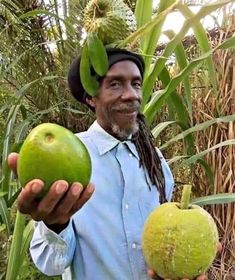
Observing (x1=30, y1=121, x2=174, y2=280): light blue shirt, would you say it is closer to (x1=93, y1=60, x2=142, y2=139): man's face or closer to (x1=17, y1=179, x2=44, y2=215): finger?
(x1=93, y1=60, x2=142, y2=139): man's face

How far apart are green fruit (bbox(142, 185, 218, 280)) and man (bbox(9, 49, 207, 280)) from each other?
18cm

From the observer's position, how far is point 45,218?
39.9 inches

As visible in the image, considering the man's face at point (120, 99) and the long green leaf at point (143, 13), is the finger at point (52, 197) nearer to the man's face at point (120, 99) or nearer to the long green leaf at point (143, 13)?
the man's face at point (120, 99)

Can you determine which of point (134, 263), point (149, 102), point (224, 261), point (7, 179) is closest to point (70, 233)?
point (134, 263)

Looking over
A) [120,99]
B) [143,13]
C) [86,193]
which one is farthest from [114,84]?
[86,193]

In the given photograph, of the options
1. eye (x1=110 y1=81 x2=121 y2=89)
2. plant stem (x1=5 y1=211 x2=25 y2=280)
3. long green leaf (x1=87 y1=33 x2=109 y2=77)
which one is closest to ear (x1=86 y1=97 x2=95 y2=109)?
eye (x1=110 y1=81 x2=121 y2=89)

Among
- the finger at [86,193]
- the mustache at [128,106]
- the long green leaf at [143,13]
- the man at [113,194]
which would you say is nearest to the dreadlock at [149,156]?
the man at [113,194]

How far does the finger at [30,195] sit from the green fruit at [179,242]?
0.22 metres

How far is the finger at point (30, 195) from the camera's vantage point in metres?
0.90

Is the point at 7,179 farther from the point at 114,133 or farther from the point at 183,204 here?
the point at 183,204

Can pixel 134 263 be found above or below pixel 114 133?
below

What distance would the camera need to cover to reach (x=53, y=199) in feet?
3.00

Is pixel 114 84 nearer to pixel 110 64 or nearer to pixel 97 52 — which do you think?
pixel 110 64

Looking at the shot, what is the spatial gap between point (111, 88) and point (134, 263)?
0.43 metres
